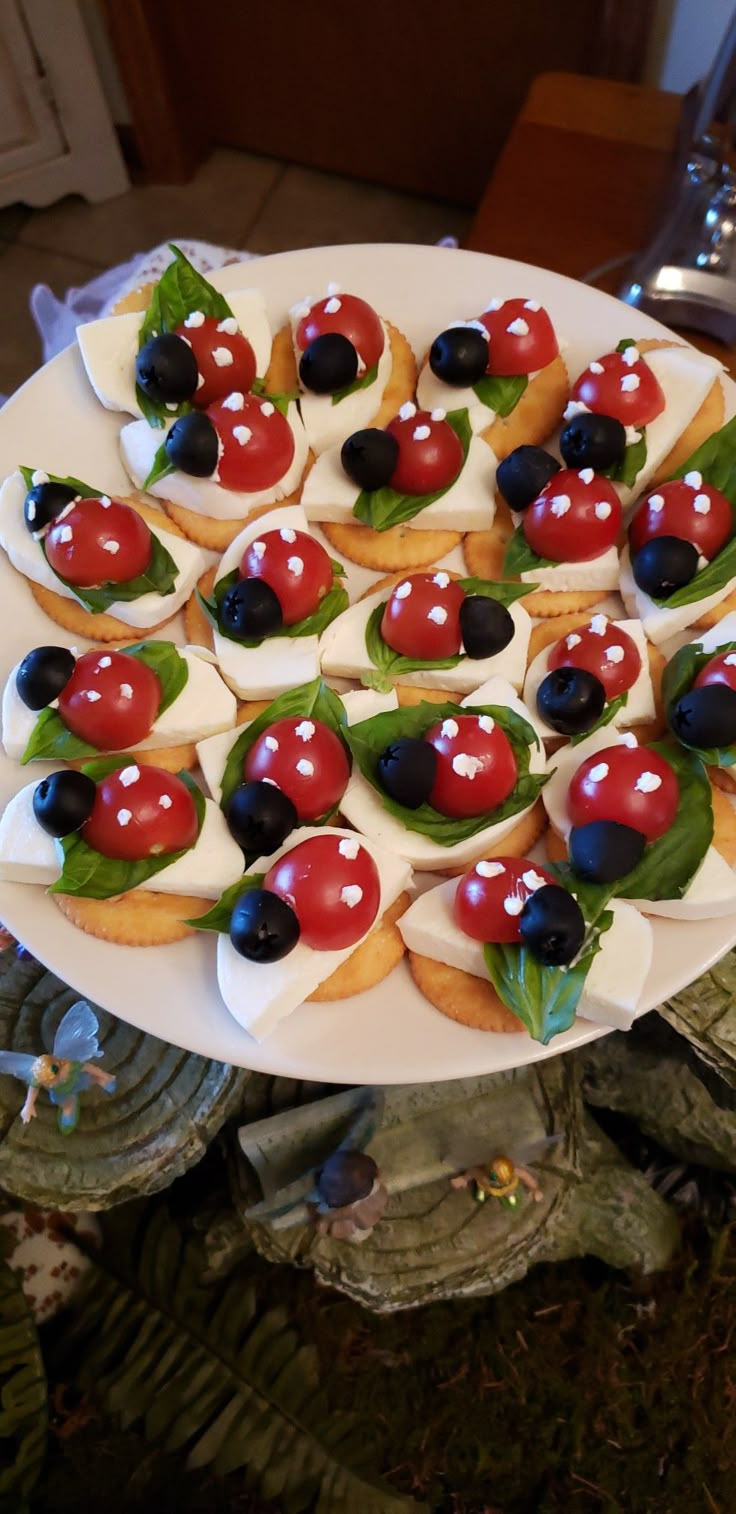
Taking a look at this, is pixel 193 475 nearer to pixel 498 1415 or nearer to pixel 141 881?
pixel 141 881

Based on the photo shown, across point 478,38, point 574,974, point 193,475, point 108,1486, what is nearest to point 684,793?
point 574,974

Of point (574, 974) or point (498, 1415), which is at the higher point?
point (574, 974)

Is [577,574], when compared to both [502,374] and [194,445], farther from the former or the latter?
[194,445]

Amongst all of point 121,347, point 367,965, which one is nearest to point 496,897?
point 367,965

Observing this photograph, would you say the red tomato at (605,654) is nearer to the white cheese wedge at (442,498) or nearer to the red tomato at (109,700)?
the white cheese wedge at (442,498)

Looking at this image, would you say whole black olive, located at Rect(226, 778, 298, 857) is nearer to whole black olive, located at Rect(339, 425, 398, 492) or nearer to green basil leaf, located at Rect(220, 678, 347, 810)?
green basil leaf, located at Rect(220, 678, 347, 810)
